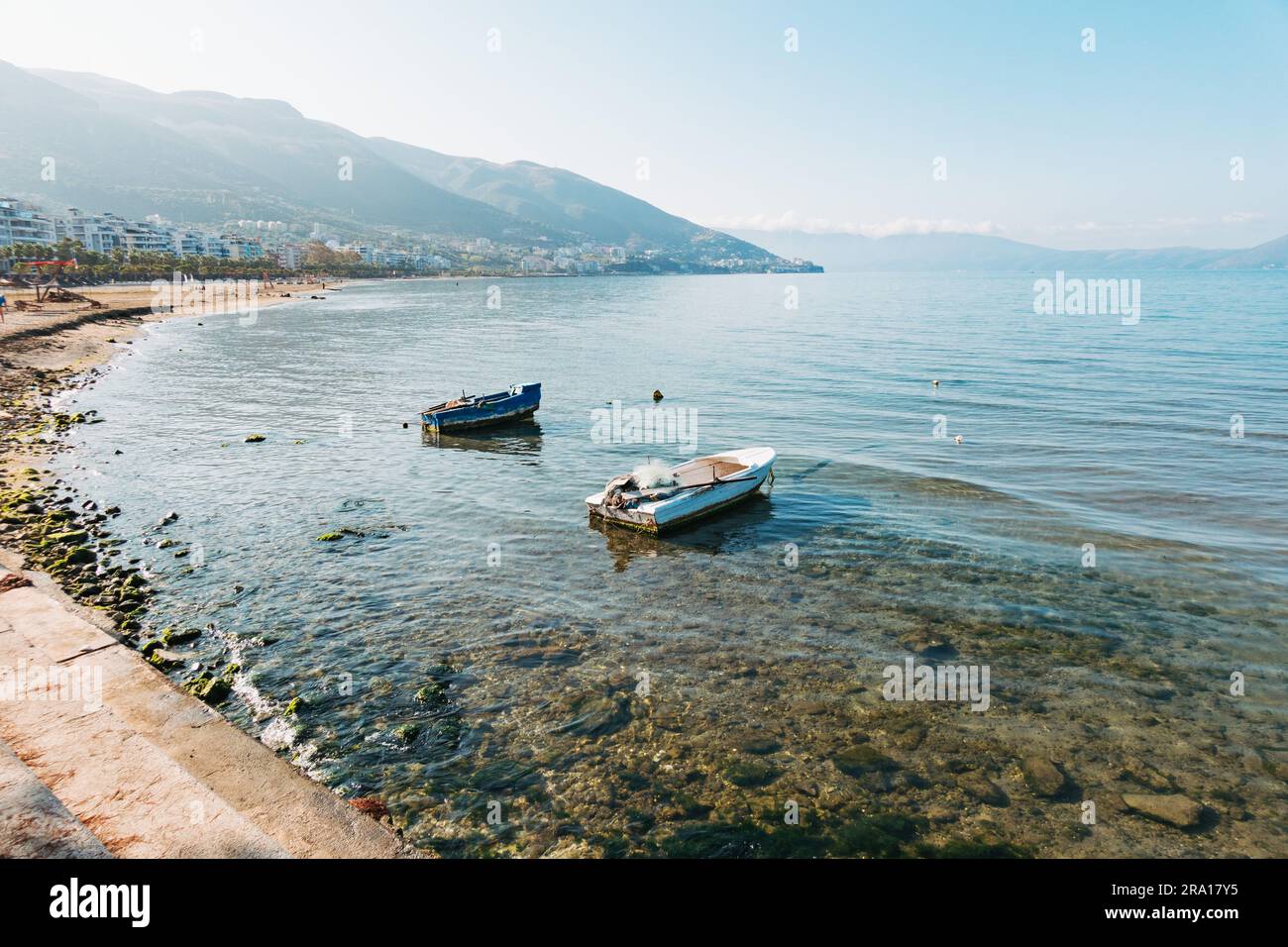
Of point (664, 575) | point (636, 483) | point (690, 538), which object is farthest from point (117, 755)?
point (636, 483)

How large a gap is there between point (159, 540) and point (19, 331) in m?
59.7

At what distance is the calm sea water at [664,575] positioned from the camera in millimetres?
13727

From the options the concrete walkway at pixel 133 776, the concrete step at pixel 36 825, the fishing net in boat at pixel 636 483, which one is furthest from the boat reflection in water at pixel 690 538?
the concrete step at pixel 36 825

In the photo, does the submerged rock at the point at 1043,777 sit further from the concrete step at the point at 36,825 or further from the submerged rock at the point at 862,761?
the concrete step at the point at 36,825

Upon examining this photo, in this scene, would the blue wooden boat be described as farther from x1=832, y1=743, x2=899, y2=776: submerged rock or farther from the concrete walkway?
x1=832, y1=743, x2=899, y2=776: submerged rock

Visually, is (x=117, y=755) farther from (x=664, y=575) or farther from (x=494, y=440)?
(x=494, y=440)

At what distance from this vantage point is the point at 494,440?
134ft

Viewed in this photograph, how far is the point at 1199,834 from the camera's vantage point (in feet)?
37.9

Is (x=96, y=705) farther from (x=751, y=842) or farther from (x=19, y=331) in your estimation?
(x=19, y=331)

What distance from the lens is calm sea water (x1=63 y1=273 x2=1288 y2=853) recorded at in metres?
13.7
